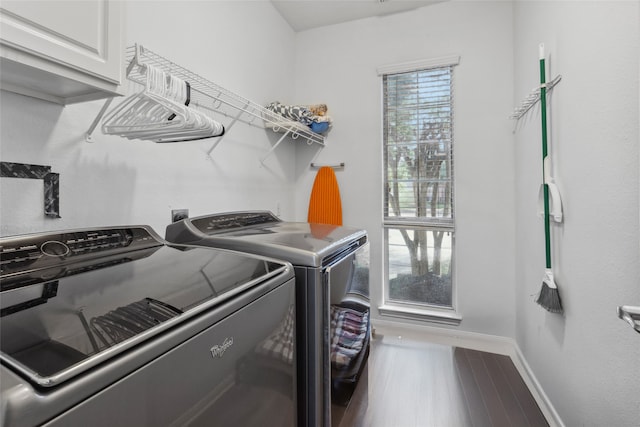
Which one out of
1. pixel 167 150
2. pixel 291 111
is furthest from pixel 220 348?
pixel 291 111

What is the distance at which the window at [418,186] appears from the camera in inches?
106

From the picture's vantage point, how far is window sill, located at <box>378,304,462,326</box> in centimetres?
265

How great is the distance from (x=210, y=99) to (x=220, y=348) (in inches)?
64.2

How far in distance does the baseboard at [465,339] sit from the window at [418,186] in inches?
6.3

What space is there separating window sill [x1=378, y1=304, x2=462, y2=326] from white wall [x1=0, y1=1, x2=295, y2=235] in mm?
1327

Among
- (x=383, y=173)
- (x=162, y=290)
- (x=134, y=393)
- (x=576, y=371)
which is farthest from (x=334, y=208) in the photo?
(x=134, y=393)

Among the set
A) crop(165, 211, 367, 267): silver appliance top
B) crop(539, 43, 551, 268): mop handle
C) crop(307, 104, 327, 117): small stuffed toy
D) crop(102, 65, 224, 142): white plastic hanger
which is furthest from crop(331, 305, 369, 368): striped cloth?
crop(307, 104, 327, 117): small stuffed toy

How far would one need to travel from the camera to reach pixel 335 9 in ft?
9.02

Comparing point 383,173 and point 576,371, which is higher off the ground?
point 383,173

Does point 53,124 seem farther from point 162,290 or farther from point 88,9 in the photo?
point 162,290

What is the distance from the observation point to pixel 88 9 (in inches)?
34.9

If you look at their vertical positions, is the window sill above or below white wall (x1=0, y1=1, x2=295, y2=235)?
below

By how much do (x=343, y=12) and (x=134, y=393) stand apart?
3151 mm

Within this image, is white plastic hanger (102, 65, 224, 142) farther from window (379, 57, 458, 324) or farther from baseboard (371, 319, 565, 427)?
baseboard (371, 319, 565, 427)
